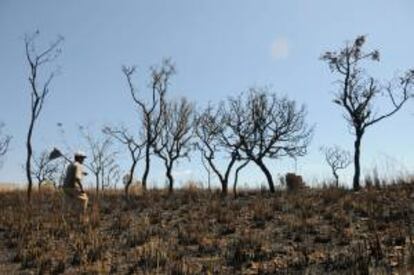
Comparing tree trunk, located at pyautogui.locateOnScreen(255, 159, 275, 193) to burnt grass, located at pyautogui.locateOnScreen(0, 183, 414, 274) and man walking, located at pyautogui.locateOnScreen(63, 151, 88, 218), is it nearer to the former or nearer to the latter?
burnt grass, located at pyautogui.locateOnScreen(0, 183, 414, 274)

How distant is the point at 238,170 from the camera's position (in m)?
35.9

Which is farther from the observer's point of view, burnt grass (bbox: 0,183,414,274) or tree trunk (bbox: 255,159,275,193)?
tree trunk (bbox: 255,159,275,193)

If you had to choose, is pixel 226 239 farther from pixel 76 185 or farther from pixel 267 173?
pixel 267 173

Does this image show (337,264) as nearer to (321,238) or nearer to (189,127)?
(321,238)

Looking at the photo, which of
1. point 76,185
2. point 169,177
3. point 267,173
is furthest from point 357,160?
point 76,185

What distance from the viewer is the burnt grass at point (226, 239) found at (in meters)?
11.1

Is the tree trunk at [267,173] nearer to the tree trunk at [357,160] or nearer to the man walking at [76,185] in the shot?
the tree trunk at [357,160]

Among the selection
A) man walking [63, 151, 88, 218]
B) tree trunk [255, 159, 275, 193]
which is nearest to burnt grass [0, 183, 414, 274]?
man walking [63, 151, 88, 218]

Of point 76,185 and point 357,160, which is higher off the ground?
point 357,160

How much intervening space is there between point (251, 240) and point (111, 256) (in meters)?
3.00

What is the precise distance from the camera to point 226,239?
1421 cm

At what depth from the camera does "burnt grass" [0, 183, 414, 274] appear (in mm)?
11086

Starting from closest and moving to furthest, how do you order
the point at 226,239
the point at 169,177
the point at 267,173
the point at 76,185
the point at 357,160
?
the point at 226,239 < the point at 76,185 < the point at 357,160 < the point at 267,173 < the point at 169,177

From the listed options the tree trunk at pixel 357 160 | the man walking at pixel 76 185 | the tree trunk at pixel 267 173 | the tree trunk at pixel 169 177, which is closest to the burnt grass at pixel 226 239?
the man walking at pixel 76 185
